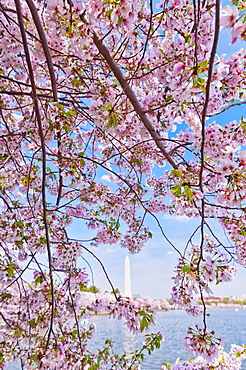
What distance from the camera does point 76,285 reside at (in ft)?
9.14

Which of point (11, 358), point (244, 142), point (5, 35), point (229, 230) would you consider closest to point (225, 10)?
point (244, 142)

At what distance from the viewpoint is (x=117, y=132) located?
216 centimetres

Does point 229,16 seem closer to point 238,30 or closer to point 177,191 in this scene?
point 238,30

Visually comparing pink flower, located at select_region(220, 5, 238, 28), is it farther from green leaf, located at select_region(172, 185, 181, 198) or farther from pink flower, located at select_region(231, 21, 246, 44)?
green leaf, located at select_region(172, 185, 181, 198)

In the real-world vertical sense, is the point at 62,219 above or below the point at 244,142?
below

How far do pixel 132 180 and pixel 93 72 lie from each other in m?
1.54

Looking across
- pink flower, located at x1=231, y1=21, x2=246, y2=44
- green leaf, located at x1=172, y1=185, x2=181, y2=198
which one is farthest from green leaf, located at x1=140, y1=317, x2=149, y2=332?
pink flower, located at x1=231, y1=21, x2=246, y2=44

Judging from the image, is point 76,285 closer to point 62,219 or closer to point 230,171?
point 62,219

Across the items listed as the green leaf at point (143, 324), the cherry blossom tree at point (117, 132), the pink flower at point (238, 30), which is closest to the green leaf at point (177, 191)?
the cherry blossom tree at point (117, 132)

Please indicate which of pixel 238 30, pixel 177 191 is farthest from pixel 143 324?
pixel 238 30

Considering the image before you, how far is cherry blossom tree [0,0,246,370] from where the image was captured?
127cm

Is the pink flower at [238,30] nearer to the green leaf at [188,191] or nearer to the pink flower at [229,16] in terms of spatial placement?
the pink flower at [229,16]

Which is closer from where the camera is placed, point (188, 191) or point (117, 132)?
point (188, 191)

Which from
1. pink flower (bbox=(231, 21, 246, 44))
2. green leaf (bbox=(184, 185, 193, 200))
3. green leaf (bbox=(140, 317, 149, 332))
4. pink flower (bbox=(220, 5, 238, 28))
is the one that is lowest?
green leaf (bbox=(140, 317, 149, 332))
